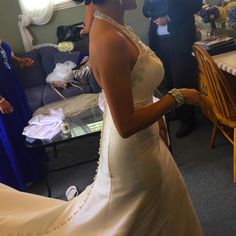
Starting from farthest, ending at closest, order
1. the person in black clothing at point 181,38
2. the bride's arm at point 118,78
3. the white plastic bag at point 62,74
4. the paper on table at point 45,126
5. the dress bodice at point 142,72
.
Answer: the white plastic bag at point 62,74 → the person in black clothing at point 181,38 → the paper on table at point 45,126 → the dress bodice at point 142,72 → the bride's arm at point 118,78

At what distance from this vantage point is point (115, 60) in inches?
37.1

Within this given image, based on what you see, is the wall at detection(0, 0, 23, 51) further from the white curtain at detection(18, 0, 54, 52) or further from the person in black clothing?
the person in black clothing

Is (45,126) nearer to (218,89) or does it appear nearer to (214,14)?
(218,89)

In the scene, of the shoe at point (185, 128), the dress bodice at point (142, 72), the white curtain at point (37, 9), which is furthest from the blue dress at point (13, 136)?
the white curtain at point (37, 9)

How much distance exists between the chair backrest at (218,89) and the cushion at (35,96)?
1.72 metres

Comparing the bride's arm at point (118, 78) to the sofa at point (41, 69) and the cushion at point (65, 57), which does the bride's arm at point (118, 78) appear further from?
the cushion at point (65, 57)

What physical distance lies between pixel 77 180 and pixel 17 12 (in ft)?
8.01

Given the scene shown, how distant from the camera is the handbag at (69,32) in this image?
389 centimetres

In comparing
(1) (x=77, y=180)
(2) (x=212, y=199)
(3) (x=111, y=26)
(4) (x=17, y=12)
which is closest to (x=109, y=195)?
(3) (x=111, y=26)

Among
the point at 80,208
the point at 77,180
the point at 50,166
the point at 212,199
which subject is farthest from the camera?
the point at 50,166

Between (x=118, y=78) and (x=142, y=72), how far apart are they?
0.14 meters

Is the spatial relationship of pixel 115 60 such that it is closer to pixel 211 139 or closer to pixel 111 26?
pixel 111 26

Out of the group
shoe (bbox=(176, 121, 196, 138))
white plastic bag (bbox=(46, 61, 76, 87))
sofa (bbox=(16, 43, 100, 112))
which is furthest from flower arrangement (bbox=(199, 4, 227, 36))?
white plastic bag (bbox=(46, 61, 76, 87))

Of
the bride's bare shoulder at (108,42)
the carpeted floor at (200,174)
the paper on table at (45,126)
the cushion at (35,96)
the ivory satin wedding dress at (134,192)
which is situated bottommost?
the carpeted floor at (200,174)
